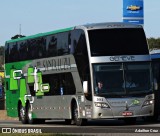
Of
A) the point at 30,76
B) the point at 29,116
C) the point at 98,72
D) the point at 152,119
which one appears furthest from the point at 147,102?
the point at 29,116

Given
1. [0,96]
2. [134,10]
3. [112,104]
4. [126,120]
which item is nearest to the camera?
[112,104]

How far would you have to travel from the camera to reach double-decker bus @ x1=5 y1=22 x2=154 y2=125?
25125mm

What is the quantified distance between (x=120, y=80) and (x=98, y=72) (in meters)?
0.88

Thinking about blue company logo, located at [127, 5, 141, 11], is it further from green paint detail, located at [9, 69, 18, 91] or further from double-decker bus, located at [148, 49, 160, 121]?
double-decker bus, located at [148, 49, 160, 121]

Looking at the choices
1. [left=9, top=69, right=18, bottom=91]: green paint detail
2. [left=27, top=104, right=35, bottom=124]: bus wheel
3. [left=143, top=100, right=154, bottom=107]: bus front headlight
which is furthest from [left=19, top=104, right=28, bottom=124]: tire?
[left=143, top=100, right=154, bottom=107]: bus front headlight

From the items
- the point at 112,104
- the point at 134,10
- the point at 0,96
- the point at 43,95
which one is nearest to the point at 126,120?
the point at 112,104

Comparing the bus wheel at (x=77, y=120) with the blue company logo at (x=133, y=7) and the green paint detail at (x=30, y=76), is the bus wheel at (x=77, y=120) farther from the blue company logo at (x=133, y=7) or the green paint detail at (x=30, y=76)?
the blue company logo at (x=133, y=7)

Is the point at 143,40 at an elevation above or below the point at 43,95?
above

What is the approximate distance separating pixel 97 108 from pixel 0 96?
189ft

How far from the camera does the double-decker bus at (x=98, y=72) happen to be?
25.1m

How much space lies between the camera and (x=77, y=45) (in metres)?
26.4

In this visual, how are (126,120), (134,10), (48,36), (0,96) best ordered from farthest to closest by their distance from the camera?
(0,96), (134,10), (48,36), (126,120)

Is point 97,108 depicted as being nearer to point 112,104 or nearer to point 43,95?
point 112,104

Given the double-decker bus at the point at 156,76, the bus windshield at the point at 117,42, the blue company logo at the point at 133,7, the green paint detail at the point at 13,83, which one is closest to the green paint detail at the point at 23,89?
the green paint detail at the point at 13,83
